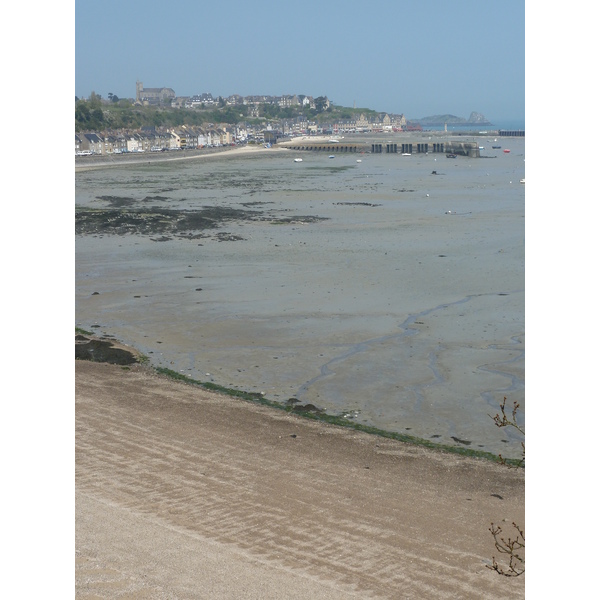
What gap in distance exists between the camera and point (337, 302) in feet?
57.2

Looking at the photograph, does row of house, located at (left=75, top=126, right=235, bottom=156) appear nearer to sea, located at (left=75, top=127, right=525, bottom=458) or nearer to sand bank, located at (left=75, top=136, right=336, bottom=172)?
sand bank, located at (left=75, top=136, right=336, bottom=172)

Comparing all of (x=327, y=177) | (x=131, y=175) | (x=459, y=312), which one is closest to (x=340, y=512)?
(x=459, y=312)

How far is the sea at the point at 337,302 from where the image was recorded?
1182 cm

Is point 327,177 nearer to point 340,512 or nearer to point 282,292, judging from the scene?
point 282,292

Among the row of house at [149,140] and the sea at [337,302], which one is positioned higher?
the row of house at [149,140]

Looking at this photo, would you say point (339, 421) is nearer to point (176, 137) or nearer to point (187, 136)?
point (176, 137)

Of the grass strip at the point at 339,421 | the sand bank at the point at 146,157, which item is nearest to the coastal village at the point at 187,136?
the sand bank at the point at 146,157

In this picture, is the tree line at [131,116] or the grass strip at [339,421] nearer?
the grass strip at [339,421]

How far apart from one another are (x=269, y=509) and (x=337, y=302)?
9823 mm

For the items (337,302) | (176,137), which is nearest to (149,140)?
(176,137)

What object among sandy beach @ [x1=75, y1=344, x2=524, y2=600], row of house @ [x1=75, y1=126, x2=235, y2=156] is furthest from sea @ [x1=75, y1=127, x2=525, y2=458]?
row of house @ [x1=75, y1=126, x2=235, y2=156]

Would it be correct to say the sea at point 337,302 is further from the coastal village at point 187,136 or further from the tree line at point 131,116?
the tree line at point 131,116

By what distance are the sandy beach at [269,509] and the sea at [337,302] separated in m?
1.30

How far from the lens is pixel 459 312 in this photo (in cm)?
1653
